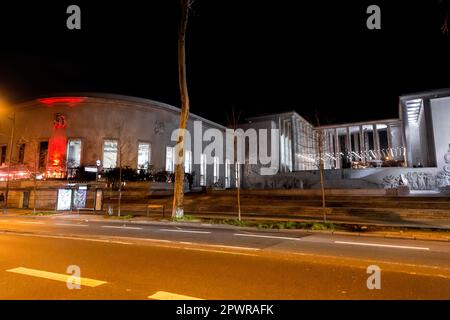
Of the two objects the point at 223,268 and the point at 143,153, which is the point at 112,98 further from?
the point at 223,268

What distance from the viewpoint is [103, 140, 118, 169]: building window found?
42219 mm

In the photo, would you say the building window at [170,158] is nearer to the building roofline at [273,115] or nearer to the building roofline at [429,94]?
the building roofline at [273,115]

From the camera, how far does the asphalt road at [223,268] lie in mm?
5348

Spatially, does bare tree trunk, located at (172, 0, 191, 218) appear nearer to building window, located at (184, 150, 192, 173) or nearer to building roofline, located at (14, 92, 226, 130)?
building roofline, located at (14, 92, 226, 130)

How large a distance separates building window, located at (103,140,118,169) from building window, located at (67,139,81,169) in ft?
10.5

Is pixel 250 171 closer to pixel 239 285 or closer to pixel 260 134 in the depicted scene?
pixel 260 134

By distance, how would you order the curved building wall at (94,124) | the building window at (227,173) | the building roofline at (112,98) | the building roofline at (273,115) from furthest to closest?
1. the building window at (227,173)
2. the building roofline at (273,115)
3. the building roofline at (112,98)
4. the curved building wall at (94,124)

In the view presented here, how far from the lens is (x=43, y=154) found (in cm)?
4038

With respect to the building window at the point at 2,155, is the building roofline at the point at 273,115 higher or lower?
higher

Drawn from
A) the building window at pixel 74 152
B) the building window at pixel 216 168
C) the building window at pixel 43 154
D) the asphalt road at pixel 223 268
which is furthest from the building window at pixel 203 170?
the asphalt road at pixel 223 268

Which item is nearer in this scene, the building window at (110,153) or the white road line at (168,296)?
the white road line at (168,296)

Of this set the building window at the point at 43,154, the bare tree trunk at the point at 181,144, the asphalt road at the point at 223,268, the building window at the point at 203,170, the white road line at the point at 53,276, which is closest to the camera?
the asphalt road at the point at 223,268

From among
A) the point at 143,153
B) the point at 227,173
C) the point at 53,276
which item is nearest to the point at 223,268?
the point at 53,276

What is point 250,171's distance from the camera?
4456 cm
